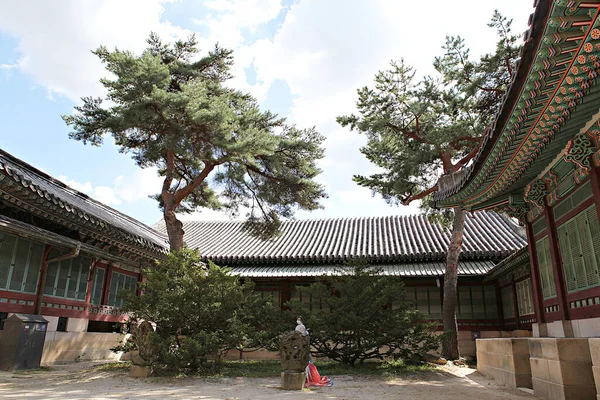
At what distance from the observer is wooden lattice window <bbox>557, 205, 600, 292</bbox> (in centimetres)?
636

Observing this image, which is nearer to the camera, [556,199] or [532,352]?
[532,352]

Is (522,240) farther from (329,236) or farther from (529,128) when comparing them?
(529,128)

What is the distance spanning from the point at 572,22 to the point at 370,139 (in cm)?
1193

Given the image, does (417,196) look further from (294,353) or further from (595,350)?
(595,350)

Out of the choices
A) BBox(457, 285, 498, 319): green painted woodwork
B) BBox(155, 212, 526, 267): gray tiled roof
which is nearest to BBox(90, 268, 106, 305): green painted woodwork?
BBox(155, 212, 526, 267): gray tiled roof

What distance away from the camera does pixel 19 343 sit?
943 cm

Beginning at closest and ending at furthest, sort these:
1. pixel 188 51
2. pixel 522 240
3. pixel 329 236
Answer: pixel 188 51 < pixel 522 240 < pixel 329 236

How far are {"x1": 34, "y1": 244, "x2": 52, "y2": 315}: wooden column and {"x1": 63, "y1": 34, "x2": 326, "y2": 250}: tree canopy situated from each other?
346cm

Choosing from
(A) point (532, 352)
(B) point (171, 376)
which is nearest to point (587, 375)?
(A) point (532, 352)

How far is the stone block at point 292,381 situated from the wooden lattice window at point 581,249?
16.5ft

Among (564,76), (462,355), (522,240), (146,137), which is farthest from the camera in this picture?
(522,240)

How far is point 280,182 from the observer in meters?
14.8

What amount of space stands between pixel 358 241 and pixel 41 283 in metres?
13.3

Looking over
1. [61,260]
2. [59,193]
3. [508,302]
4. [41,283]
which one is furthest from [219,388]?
[508,302]
